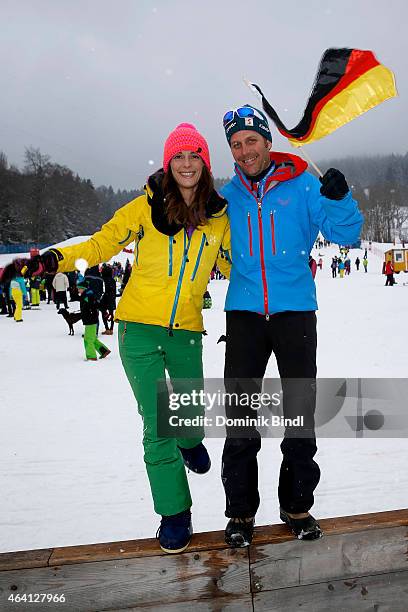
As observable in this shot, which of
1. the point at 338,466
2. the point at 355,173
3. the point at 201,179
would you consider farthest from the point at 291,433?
the point at 355,173

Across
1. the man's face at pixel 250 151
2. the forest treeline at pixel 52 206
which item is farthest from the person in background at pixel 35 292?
the forest treeline at pixel 52 206

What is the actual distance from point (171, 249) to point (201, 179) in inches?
18.1

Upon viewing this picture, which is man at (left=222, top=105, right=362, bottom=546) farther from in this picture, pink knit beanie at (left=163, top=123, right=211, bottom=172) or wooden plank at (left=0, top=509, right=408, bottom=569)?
pink knit beanie at (left=163, top=123, right=211, bottom=172)

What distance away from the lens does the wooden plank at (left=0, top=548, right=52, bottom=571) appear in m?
2.25

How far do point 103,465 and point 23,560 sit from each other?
240 centimetres

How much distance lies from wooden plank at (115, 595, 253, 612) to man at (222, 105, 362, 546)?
29 cm

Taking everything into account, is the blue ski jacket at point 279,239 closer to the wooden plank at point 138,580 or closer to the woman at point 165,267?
the woman at point 165,267

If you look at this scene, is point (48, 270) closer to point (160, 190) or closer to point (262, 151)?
point (160, 190)

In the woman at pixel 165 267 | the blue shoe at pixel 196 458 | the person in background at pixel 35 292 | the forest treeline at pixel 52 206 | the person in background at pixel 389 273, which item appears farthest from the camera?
the forest treeline at pixel 52 206

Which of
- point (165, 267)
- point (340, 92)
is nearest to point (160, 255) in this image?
point (165, 267)

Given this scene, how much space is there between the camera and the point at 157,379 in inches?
101

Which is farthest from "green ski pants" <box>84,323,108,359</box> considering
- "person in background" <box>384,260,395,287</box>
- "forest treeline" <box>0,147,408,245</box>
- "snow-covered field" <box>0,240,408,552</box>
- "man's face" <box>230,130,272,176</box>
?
"forest treeline" <box>0,147,408,245</box>

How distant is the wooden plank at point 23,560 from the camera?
2246mm

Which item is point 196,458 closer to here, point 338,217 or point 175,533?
point 175,533
